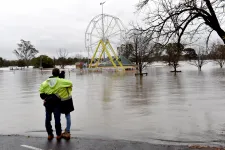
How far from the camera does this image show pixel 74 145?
20.3 feet

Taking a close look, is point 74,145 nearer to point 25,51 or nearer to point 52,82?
point 52,82

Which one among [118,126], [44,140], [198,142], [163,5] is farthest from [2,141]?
[163,5]

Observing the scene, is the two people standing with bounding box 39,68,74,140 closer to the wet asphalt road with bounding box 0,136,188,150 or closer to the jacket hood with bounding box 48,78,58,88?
the jacket hood with bounding box 48,78,58,88

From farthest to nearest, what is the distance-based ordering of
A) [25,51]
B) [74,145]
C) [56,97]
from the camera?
[25,51] < [56,97] < [74,145]

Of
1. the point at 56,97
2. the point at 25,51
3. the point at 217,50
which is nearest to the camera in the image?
the point at 56,97

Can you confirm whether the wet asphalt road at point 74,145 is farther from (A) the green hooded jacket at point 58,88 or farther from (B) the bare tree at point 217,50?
(B) the bare tree at point 217,50

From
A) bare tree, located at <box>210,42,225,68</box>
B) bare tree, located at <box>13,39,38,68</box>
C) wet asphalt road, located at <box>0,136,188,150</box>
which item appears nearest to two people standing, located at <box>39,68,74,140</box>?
wet asphalt road, located at <box>0,136,188,150</box>

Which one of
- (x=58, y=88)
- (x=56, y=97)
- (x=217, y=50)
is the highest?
(x=217, y=50)

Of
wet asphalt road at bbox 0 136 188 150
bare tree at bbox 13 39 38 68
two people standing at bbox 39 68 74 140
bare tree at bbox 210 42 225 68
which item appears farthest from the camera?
bare tree at bbox 13 39 38 68

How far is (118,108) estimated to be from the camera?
1163 centimetres

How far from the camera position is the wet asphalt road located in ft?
19.4

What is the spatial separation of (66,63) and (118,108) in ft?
453

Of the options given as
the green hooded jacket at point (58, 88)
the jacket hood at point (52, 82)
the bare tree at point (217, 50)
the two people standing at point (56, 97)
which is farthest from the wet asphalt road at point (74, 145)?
the bare tree at point (217, 50)

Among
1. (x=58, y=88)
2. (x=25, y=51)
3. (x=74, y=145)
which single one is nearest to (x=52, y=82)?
(x=58, y=88)
